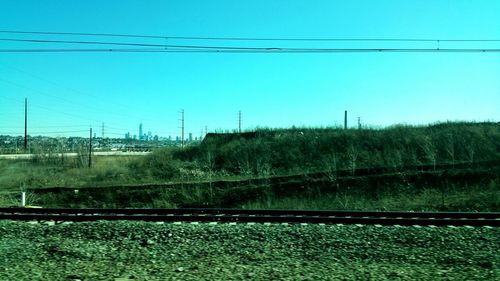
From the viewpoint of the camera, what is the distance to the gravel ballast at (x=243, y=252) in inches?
345

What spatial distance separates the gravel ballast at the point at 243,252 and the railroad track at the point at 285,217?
85 centimetres

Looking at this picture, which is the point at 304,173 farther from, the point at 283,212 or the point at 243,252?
the point at 243,252

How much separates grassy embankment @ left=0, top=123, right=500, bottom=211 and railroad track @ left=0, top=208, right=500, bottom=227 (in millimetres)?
5695

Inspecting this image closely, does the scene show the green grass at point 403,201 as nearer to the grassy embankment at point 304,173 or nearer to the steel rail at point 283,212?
the grassy embankment at point 304,173

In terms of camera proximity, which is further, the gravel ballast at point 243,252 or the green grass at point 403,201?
the green grass at point 403,201

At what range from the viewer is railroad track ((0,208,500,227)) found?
13.9 meters

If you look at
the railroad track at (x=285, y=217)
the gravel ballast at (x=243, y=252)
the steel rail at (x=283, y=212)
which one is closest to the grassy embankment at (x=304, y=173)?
the steel rail at (x=283, y=212)

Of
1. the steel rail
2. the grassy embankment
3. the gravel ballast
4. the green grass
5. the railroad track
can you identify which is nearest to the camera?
the gravel ballast

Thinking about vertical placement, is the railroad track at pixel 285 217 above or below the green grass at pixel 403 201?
above

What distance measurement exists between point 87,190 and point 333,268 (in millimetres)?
22803

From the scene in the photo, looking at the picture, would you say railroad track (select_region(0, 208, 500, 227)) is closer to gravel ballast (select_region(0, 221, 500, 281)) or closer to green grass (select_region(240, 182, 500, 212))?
gravel ballast (select_region(0, 221, 500, 281))

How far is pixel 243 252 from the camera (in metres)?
10.5

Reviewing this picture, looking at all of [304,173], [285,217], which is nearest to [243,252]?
[285,217]

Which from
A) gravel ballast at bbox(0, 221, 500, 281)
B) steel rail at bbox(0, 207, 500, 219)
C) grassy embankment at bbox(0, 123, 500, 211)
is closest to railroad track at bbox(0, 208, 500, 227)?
steel rail at bbox(0, 207, 500, 219)
